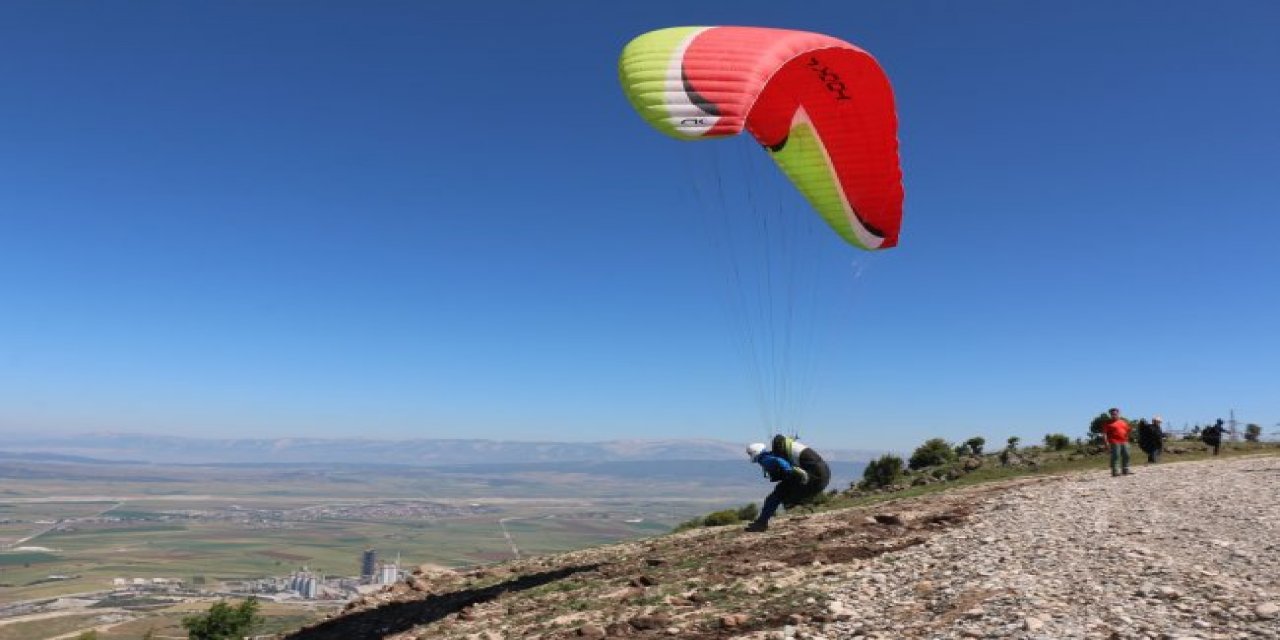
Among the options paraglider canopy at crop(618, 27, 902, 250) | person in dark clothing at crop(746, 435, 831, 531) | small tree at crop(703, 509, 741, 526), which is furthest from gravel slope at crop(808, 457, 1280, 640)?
small tree at crop(703, 509, 741, 526)

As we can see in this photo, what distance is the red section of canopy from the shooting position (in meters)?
13.1

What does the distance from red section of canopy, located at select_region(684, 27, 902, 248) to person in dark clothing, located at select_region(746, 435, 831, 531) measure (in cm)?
531

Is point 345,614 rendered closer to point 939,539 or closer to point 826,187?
point 939,539

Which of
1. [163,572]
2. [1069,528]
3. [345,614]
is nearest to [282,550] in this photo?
Result: [163,572]

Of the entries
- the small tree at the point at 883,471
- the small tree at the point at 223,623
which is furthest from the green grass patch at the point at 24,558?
the small tree at the point at 883,471

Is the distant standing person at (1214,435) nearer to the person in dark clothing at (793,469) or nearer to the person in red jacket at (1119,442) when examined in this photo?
the person in red jacket at (1119,442)

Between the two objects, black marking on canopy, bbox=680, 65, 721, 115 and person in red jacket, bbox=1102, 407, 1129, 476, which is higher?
black marking on canopy, bbox=680, 65, 721, 115

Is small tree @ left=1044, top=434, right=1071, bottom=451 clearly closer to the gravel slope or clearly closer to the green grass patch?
the gravel slope

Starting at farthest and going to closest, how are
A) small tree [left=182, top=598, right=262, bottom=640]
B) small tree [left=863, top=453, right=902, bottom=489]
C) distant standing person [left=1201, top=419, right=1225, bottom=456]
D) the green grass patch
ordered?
the green grass patch → small tree [left=182, top=598, right=262, bottom=640] → small tree [left=863, top=453, right=902, bottom=489] → distant standing person [left=1201, top=419, right=1225, bottom=456]

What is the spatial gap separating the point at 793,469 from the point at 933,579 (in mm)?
4428

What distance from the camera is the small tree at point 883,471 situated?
31.9m

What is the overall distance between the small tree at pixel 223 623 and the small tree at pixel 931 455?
32327 millimetres

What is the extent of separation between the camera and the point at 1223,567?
8.70 m

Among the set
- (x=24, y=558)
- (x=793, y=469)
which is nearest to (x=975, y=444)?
(x=793, y=469)
